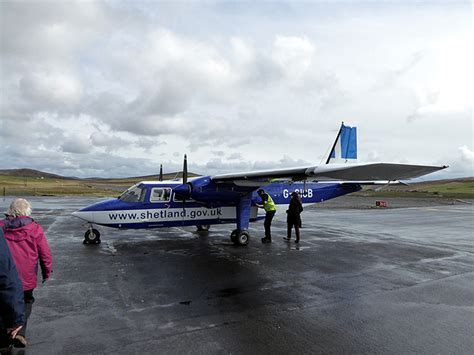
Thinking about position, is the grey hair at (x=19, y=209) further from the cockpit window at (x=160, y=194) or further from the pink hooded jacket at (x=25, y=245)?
the cockpit window at (x=160, y=194)

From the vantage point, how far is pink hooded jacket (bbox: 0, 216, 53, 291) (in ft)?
14.2

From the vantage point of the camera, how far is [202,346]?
469 centimetres

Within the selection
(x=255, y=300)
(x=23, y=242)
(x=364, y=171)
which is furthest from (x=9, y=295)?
(x=364, y=171)

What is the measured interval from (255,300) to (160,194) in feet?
24.0

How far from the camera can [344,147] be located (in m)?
15.0

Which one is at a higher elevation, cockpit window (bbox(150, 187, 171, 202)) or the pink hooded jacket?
cockpit window (bbox(150, 187, 171, 202))

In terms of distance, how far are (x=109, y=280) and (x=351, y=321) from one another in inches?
204

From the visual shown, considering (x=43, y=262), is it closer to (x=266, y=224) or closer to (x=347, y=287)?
(x=347, y=287)

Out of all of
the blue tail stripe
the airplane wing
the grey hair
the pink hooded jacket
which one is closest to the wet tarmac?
the pink hooded jacket

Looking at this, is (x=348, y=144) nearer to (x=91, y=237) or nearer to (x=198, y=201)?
(x=198, y=201)

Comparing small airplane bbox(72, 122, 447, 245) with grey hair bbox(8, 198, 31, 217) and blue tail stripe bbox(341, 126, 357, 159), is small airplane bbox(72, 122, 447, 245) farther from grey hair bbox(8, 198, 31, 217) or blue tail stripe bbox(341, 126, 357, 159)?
grey hair bbox(8, 198, 31, 217)

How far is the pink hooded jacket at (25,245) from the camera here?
4320 mm

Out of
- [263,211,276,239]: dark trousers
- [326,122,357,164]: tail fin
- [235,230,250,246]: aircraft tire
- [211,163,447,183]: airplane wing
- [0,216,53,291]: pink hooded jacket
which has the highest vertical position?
[326,122,357,164]: tail fin

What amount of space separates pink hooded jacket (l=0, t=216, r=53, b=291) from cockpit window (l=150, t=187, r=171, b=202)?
844 cm
